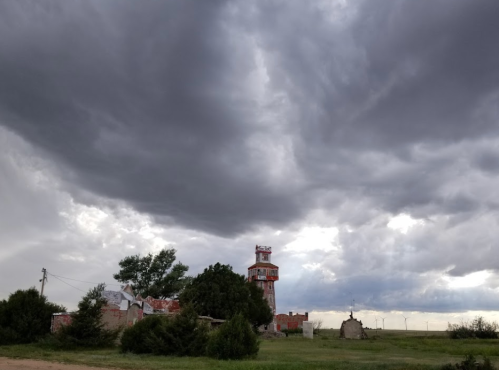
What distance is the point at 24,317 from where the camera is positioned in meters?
40.6

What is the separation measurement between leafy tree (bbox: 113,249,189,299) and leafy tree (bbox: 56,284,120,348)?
163ft

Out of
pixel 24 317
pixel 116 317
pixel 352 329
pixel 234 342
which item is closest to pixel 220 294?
pixel 352 329

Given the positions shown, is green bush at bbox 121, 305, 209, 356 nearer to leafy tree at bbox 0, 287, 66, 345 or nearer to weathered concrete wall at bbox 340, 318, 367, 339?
leafy tree at bbox 0, 287, 66, 345

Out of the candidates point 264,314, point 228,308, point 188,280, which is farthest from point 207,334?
point 188,280

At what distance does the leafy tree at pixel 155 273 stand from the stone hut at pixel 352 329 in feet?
119

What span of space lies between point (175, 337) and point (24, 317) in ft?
60.4

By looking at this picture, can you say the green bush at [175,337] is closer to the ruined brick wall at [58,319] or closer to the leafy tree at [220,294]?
the ruined brick wall at [58,319]

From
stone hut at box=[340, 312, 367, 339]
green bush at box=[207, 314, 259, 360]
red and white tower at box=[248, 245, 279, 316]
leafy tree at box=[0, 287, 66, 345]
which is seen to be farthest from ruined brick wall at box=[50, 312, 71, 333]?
red and white tower at box=[248, 245, 279, 316]

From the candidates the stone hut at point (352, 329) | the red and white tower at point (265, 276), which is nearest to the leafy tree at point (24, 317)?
the stone hut at point (352, 329)

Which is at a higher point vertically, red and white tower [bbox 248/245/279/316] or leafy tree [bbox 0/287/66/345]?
red and white tower [bbox 248/245/279/316]

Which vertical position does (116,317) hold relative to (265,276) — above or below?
below

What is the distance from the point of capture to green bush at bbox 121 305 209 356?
30.0 metres

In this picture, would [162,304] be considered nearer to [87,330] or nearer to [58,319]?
[58,319]

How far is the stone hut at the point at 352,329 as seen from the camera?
6025cm
